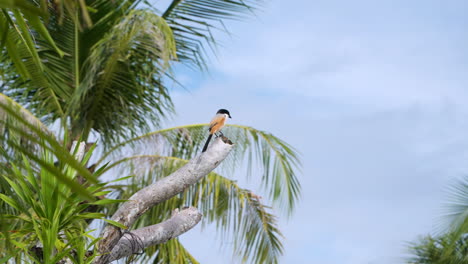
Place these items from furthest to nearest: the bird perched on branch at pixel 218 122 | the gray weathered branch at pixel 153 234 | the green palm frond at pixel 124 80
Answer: the green palm frond at pixel 124 80 → the bird perched on branch at pixel 218 122 → the gray weathered branch at pixel 153 234

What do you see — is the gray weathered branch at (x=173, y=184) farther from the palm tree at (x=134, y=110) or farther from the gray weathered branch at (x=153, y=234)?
the palm tree at (x=134, y=110)

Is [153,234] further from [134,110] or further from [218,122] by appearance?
[134,110]

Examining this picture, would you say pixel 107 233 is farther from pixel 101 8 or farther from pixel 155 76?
pixel 101 8

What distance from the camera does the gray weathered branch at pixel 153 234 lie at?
4996 millimetres

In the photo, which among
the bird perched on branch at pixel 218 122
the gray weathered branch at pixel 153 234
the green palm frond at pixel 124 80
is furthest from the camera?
the green palm frond at pixel 124 80

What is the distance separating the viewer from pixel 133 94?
33.1 ft

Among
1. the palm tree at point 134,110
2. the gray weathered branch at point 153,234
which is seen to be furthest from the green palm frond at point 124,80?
the gray weathered branch at point 153,234

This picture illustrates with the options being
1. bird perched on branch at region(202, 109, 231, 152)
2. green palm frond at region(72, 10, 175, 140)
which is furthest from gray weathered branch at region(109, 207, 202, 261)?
green palm frond at region(72, 10, 175, 140)

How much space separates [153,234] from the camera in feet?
16.8

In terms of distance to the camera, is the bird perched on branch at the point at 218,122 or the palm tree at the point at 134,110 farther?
the palm tree at the point at 134,110

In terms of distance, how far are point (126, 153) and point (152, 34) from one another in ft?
7.42

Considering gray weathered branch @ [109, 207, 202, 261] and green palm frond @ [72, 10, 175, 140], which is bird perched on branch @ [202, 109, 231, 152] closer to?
gray weathered branch @ [109, 207, 202, 261]

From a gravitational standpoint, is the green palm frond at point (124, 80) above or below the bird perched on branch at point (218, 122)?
above

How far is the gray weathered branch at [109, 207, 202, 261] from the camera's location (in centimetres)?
500
